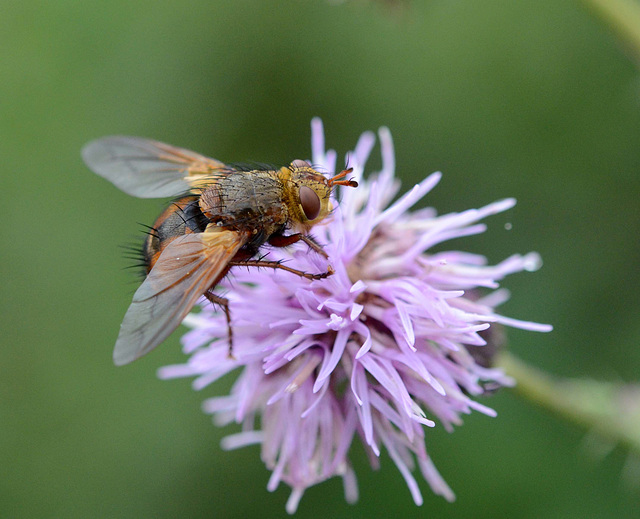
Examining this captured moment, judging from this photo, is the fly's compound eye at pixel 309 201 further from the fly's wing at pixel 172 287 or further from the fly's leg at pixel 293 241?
the fly's wing at pixel 172 287

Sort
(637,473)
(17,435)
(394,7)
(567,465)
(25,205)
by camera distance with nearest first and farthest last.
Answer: (637,473), (394,7), (567,465), (17,435), (25,205)

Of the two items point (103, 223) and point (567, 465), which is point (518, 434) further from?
point (103, 223)

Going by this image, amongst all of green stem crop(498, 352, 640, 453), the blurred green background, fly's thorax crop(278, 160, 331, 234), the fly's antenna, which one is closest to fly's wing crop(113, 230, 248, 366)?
fly's thorax crop(278, 160, 331, 234)

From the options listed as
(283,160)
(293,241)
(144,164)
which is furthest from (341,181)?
(283,160)

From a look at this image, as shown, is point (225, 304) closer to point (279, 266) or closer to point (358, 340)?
point (279, 266)

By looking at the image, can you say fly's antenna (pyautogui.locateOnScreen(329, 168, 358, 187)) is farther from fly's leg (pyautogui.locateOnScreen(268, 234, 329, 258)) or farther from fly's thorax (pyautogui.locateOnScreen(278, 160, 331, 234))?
fly's leg (pyautogui.locateOnScreen(268, 234, 329, 258))

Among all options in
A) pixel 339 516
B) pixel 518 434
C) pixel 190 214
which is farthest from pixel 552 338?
pixel 190 214

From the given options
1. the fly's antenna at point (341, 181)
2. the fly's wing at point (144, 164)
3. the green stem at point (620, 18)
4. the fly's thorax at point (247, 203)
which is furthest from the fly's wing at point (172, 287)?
the green stem at point (620, 18)
